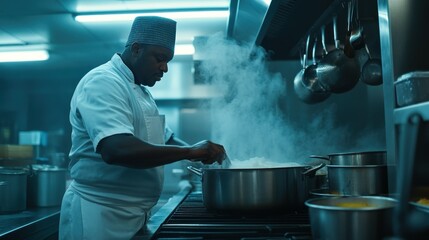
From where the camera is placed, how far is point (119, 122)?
1.14m

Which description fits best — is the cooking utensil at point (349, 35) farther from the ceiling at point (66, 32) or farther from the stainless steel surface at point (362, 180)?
the ceiling at point (66, 32)

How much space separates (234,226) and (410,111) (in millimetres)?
534

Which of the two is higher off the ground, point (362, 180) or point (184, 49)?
point (184, 49)

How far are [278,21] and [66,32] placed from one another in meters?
2.33

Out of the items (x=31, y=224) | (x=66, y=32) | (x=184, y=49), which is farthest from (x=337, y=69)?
(x=66, y=32)

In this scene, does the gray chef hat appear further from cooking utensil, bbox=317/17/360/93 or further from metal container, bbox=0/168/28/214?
metal container, bbox=0/168/28/214

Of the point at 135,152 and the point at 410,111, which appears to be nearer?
the point at 410,111

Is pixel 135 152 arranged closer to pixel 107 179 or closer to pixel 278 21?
pixel 107 179

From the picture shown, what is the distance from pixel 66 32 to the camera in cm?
338

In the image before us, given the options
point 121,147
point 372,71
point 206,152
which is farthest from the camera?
point 372,71

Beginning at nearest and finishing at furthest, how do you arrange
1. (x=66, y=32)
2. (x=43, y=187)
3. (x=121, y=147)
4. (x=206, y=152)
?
(x=121, y=147)
(x=206, y=152)
(x=43, y=187)
(x=66, y=32)

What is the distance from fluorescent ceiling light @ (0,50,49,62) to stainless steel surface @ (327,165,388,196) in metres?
3.67


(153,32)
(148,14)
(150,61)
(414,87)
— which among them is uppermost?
(148,14)

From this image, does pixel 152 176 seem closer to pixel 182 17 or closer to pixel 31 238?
pixel 31 238
